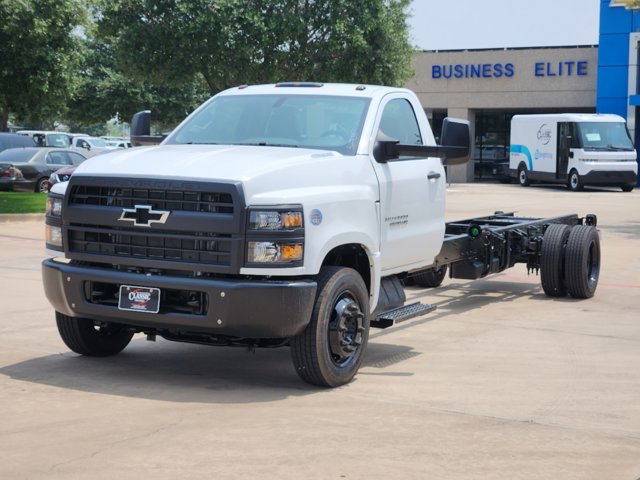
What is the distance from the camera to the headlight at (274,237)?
691 cm

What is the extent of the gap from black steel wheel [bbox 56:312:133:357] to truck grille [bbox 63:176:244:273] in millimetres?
792

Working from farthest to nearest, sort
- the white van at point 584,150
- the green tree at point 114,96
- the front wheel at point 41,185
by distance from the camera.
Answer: the green tree at point 114,96 < the white van at point 584,150 < the front wheel at point 41,185

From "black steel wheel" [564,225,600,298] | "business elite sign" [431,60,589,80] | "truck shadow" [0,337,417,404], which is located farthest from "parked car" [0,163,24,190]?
"business elite sign" [431,60,589,80]

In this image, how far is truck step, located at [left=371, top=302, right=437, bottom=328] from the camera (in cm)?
819

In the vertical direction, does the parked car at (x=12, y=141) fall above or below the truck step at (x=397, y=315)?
above

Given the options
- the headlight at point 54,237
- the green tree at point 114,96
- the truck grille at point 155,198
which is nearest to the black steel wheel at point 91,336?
the headlight at point 54,237

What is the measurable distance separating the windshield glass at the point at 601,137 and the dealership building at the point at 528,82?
6.35 metres

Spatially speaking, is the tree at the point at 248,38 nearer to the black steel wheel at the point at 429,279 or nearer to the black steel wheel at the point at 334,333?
the black steel wheel at the point at 429,279

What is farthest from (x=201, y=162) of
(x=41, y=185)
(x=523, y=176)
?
(x=523, y=176)

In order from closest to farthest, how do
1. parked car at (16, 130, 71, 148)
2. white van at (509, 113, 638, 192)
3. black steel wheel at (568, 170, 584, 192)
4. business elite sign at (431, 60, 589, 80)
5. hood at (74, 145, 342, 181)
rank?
hood at (74, 145, 342, 181), white van at (509, 113, 638, 192), black steel wheel at (568, 170, 584, 192), business elite sign at (431, 60, 589, 80), parked car at (16, 130, 71, 148)

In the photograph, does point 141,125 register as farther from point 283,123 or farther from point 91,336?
point 91,336

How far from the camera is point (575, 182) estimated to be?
3934 centimetres

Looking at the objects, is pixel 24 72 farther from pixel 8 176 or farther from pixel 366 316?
pixel 366 316

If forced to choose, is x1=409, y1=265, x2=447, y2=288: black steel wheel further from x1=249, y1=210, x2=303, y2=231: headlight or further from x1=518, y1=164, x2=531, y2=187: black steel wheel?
x1=518, y1=164, x2=531, y2=187: black steel wheel
